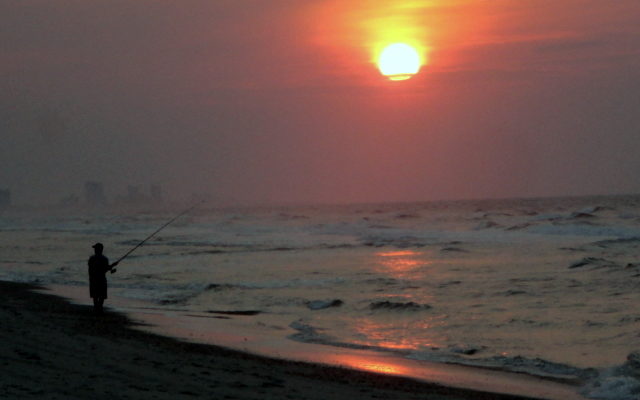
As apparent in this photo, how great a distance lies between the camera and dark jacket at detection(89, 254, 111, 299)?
13.1 metres

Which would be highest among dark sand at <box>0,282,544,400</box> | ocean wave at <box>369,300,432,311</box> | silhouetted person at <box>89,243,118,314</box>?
silhouetted person at <box>89,243,118,314</box>

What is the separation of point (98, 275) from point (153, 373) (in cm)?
604

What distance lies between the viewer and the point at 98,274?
13250mm

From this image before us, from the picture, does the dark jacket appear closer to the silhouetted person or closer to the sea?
→ the silhouetted person

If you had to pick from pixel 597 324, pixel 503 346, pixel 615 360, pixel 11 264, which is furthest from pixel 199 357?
pixel 11 264

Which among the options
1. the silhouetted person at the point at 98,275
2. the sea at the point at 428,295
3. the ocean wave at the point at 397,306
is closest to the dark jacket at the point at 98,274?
the silhouetted person at the point at 98,275

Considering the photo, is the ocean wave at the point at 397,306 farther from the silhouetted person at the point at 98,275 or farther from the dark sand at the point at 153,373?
the dark sand at the point at 153,373

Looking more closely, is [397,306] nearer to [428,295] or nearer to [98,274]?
[428,295]

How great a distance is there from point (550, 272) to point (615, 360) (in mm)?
11189

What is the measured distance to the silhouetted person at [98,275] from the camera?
13.1 metres

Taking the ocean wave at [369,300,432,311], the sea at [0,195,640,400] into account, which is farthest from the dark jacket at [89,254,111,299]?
the ocean wave at [369,300,432,311]

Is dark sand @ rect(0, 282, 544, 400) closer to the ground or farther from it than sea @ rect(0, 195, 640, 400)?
closer to the ground

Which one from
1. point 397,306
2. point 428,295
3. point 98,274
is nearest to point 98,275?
point 98,274

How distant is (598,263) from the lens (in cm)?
2141
